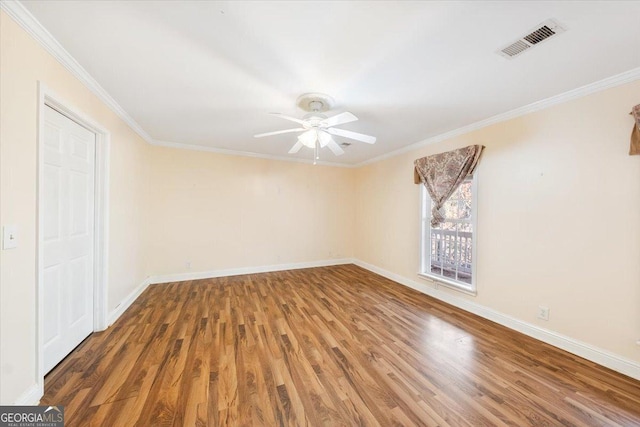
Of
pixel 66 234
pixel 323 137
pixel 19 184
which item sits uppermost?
pixel 323 137

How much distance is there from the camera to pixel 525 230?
2.61m

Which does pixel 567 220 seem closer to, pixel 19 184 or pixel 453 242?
pixel 453 242

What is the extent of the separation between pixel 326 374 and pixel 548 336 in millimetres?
2374

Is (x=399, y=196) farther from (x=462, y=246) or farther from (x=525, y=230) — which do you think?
(x=525, y=230)

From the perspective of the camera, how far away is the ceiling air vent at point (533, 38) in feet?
4.75

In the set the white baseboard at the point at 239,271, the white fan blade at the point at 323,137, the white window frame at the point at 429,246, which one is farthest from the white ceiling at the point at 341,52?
the white baseboard at the point at 239,271

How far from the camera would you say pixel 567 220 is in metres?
2.30

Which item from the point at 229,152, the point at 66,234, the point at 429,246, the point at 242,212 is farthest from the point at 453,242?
the point at 66,234

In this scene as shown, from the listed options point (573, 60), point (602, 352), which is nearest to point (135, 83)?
point (573, 60)

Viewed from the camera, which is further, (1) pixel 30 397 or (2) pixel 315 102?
(2) pixel 315 102

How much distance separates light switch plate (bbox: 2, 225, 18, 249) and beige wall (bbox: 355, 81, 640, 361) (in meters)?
4.29

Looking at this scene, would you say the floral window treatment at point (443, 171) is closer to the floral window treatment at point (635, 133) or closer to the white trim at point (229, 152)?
the floral window treatment at point (635, 133)

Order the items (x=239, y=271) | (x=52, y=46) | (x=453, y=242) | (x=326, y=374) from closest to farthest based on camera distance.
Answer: (x=52, y=46)
(x=326, y=374)
(x=453, y=242)
(x=239, y=271)

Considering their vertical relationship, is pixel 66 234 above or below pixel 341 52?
below
